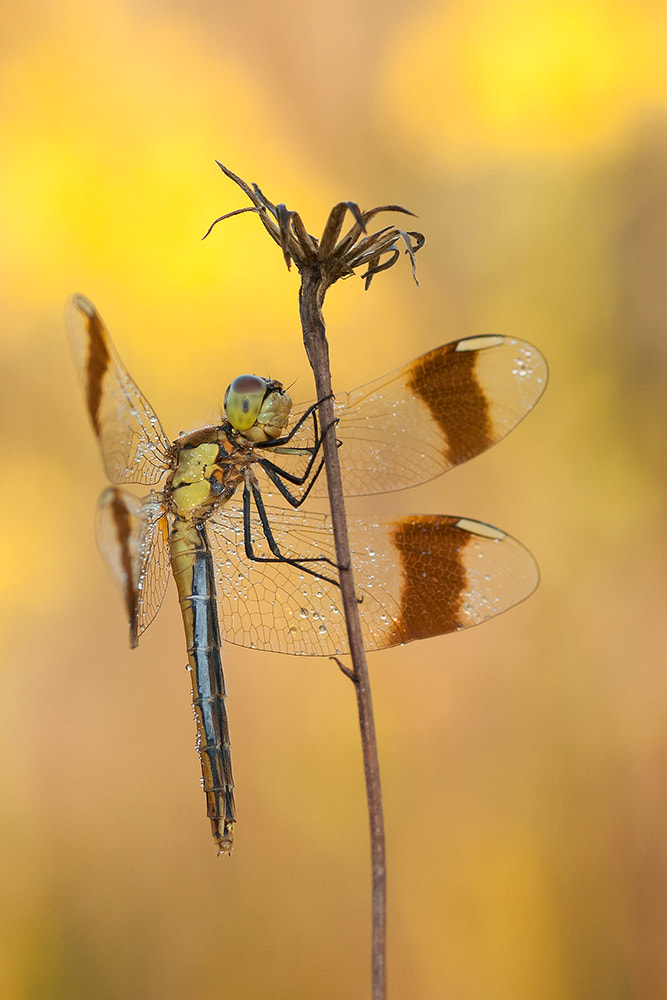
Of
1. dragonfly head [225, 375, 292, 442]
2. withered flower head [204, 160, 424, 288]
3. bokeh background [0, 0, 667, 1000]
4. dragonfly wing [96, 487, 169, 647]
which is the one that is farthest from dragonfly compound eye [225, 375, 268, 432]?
bokeh background [0, 0, 667, 1000]

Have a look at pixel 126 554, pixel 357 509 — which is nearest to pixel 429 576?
pixel 126 554

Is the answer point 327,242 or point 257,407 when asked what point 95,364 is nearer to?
point 257,407

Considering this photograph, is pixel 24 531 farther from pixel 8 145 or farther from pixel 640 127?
pixel 640 127

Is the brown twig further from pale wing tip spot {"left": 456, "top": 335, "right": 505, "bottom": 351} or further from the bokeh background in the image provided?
the bokeh background

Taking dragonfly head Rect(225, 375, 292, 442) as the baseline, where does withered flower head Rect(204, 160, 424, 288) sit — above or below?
above

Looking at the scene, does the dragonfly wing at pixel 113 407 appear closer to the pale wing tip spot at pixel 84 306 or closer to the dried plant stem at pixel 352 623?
the pale wing tip spot at pixel 84 306
